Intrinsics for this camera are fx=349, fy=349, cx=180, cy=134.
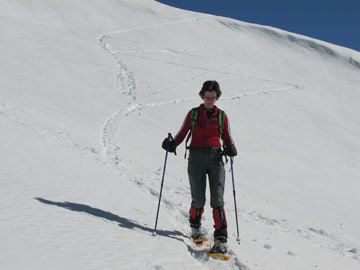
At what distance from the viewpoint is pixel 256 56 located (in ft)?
105

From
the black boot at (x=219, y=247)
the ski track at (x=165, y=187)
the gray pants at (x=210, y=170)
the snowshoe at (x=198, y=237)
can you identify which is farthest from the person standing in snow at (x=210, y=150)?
the ski track at (x=165, y=187)

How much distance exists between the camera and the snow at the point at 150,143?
12.7 ft

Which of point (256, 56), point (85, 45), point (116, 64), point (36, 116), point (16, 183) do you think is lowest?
point (16, 183)

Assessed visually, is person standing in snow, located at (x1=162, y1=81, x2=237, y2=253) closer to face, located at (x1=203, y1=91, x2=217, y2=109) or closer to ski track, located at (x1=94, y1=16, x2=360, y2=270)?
face, located at (x1=203, y1=91, x2=217, y2=109)

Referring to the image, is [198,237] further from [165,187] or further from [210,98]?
[165,187]

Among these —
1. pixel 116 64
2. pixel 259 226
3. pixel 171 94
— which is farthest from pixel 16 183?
pixel 116 64

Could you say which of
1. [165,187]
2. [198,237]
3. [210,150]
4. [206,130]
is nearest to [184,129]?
[206,130]

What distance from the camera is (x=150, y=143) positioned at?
11.8 meters

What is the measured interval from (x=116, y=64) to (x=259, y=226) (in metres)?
17.4

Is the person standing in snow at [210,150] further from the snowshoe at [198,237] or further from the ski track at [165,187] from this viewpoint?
the ski track at [165,187]

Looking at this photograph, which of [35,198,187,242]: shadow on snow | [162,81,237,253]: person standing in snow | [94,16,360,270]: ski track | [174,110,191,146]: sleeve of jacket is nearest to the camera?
[35,198,187,242]: shadow on snow

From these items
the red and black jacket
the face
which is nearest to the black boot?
the red and black jacket

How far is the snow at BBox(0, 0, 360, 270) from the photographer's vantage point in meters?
3.88

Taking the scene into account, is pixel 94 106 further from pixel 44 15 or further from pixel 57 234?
pixel 44 15
